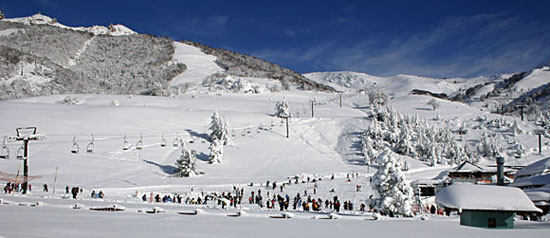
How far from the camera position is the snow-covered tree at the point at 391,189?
2206cm

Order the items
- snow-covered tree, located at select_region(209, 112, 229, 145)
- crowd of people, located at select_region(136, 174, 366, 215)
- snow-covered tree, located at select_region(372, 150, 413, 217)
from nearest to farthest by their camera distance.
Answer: snow-covered tree, located at select_region(372, 150, 413, 217) → crowd of people, located at select_region(136, 174, 366, 215) → snow-covered tree, located at select_region(209, 112, 229, 145)

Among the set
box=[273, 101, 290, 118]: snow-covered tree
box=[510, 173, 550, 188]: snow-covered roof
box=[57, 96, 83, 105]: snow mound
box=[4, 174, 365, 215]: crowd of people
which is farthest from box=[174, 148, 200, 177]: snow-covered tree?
box=[57, 96, 83, 105]: snow mound

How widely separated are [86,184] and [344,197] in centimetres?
2272

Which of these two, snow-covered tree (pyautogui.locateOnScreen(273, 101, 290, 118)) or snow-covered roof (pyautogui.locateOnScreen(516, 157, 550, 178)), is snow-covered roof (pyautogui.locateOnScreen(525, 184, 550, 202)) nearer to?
snow-covered roof (pyautogui.locateOnScreen(516, 157, 550, 178))

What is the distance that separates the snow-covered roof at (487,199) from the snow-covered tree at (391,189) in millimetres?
8457

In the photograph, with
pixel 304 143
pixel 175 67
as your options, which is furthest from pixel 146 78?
pixel 304 143

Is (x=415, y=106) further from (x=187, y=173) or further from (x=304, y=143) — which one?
(x=187, y=173)

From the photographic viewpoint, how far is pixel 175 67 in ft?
597

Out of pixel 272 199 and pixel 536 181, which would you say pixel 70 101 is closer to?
pixel 272 199

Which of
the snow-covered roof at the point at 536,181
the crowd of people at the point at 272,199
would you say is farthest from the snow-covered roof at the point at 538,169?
the crowd of people at the point at 272,199

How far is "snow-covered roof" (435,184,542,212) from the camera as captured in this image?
1292cm

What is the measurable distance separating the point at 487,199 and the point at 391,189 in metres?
9.54

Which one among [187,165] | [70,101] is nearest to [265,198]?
[187,165]

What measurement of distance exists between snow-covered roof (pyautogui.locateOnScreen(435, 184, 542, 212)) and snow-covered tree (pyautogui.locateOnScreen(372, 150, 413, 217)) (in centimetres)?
846
